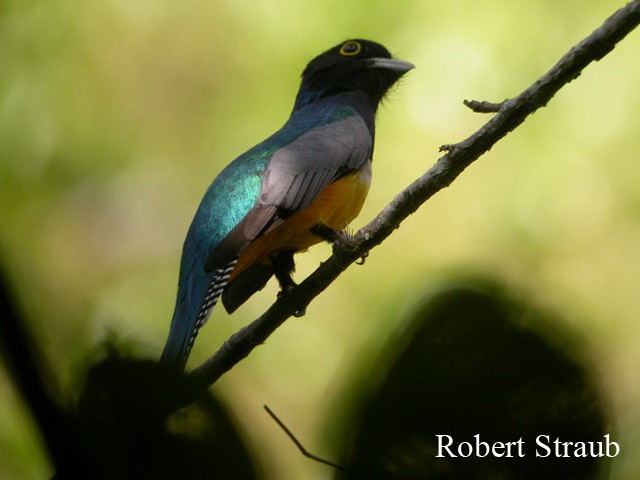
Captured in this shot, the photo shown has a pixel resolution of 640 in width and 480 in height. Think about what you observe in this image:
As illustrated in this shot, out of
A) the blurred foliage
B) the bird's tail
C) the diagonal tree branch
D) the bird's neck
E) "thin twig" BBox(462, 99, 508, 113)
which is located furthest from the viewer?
the bird's neck

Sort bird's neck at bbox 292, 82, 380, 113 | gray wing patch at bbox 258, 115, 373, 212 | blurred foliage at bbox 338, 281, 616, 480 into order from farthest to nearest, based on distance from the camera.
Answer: bird's neck at bbox 292, 82, 380, 113 → gray wing patch at bbox 258, 115, 373, 212 → blurred foliage at bbox 338, 281, 616, 480

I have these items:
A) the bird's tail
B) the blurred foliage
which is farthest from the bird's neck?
the blurred foliage

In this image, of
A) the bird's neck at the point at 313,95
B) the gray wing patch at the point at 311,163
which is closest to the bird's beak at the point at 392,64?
the bird's neck at the point at 313,95

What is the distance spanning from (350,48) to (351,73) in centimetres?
18

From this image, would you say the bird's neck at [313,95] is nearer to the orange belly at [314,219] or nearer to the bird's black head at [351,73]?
the bird's black head at [351,73]

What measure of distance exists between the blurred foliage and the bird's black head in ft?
16.7

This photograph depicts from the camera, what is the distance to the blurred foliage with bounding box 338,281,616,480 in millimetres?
680

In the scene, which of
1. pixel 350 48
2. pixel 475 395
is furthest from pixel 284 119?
pixel 475 395

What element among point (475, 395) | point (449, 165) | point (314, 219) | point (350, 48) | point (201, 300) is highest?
point (350, 48)

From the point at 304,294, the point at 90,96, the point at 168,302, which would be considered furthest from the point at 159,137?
the point at 304,294

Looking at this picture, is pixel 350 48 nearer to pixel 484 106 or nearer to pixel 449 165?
pixel 449 165

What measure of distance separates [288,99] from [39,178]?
207 centimetres

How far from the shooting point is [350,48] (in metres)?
5.89

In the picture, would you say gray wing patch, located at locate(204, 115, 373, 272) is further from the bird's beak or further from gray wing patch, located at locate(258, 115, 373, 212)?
the bird's beak
